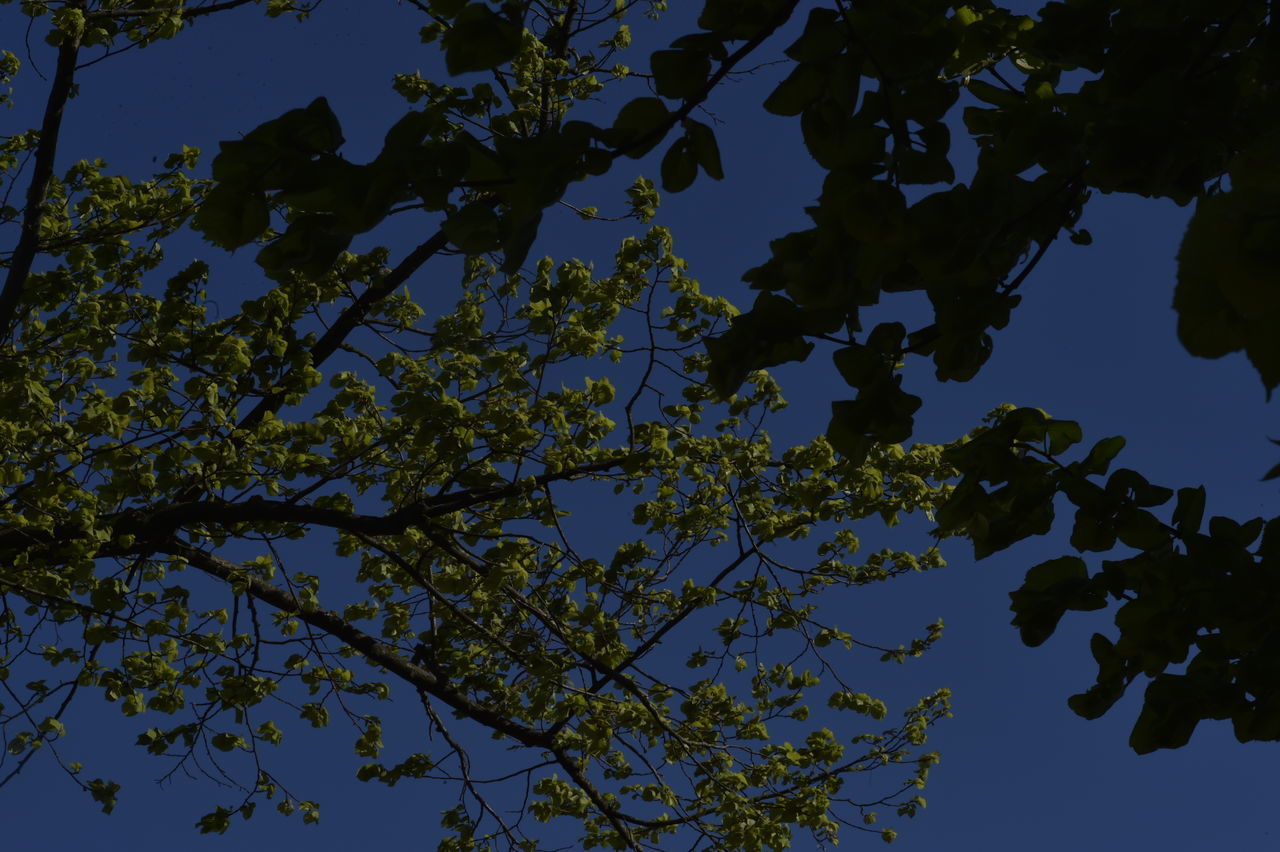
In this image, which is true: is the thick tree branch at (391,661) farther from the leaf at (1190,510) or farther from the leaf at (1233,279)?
the leaf at (1233,279)

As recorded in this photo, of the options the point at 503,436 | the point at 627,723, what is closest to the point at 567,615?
the point at 627,723

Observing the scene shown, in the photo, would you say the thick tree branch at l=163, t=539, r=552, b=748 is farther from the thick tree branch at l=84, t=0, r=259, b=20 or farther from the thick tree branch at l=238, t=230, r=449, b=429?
the thick tree branch at l=84, t=0, r=259, b=20

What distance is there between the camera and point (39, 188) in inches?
243

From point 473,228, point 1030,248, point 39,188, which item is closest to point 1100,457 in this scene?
point 1030,248

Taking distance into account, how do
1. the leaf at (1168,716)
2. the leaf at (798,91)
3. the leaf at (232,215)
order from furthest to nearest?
1. the leaf at (1168,716)
2. the leaf at (798,91)
3. the leaf at (232,215)

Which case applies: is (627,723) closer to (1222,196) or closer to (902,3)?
(902,3)

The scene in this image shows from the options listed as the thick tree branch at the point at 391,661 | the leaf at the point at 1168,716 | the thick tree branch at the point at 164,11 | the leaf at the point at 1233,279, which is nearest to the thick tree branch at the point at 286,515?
the thick tree branch at the point at 391,661

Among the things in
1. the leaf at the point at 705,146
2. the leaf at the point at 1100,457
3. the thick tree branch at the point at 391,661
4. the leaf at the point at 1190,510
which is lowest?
the leaf at the point at 1190,510

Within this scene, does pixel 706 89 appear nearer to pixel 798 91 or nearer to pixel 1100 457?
pixel 798 91

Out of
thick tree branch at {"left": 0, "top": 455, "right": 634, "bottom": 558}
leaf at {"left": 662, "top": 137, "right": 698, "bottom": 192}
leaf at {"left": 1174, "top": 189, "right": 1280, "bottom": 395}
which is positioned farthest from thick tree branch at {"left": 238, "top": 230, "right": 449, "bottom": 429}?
leaf at {"left": 1174, "top": 189, "right": 1280, "bottom": 395}

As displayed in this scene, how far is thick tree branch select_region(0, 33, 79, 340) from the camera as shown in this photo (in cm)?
578

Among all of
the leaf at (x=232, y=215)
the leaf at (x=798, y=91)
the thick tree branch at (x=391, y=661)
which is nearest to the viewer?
the leaf at (x=232, y=215)

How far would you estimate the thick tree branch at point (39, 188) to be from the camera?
5781 millimetres

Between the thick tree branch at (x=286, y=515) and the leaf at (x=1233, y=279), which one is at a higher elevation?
the thick tree branch at (x=286, y=515)
